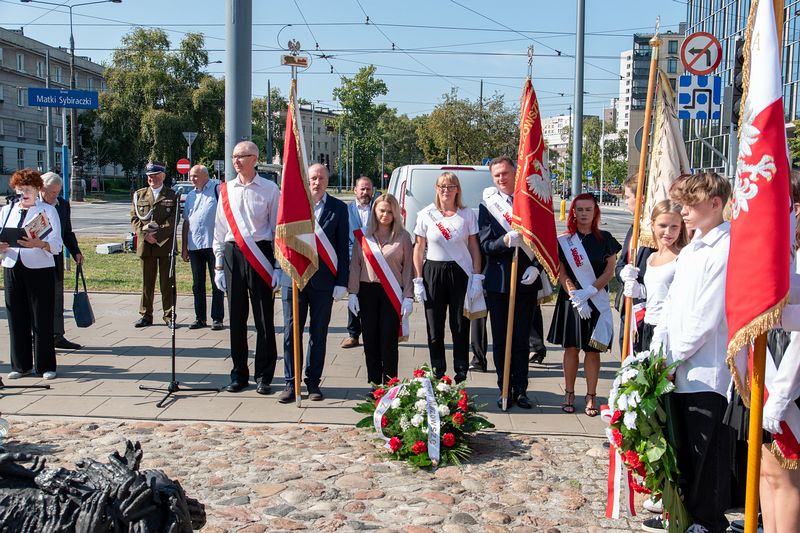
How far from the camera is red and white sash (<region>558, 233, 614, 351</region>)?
6.38 m

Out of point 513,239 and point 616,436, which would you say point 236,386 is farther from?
point 616,436

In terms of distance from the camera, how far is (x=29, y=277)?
24.2 feet

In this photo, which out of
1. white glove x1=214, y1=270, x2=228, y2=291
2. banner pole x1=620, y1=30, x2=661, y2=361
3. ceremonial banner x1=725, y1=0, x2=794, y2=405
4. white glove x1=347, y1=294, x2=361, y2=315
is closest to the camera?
ceremonial banner x1=725, y1=0, x2=794, y2=405

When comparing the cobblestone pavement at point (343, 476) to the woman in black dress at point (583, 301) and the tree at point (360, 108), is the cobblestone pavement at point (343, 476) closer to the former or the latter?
the woman in black dress at point (583, 301)

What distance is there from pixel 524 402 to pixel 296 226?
2437mm

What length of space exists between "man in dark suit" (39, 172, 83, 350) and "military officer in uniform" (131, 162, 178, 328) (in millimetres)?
1330

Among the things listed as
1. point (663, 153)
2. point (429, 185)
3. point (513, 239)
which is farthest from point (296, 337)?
point (429, 185)

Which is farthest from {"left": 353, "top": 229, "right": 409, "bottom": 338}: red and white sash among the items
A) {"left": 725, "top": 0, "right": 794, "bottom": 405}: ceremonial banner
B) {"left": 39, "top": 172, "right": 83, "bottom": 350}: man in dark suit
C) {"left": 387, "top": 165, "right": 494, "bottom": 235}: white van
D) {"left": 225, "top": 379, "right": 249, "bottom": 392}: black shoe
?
{"left": 387, "top": 165, "right": 494, "bottom": 235}: white van

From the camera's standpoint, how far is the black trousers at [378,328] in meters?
6.81

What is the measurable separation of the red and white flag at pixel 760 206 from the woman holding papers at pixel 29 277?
6243 millimetres

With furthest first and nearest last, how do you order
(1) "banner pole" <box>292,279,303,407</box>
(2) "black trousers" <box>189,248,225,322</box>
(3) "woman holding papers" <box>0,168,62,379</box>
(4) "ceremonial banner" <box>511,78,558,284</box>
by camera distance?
1. (2) "black trousers" <box>189,248,225,322</box>
2. (3) "woman holding papers" <box>0,168,62,379</box>
3. (1) "banner pole" <box>292,279,303,407</box>
4. (4) "ceremonial banner" <box>511,78,558,284</box>

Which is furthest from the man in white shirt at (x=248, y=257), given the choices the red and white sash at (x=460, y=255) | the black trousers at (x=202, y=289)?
the black trousers at (x=202, y=289)

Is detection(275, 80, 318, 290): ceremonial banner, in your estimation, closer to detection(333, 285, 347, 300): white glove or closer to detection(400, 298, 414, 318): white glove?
detection(333, 285, 347, 300): white glove

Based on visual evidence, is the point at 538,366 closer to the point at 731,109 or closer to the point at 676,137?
the point at 676,137
